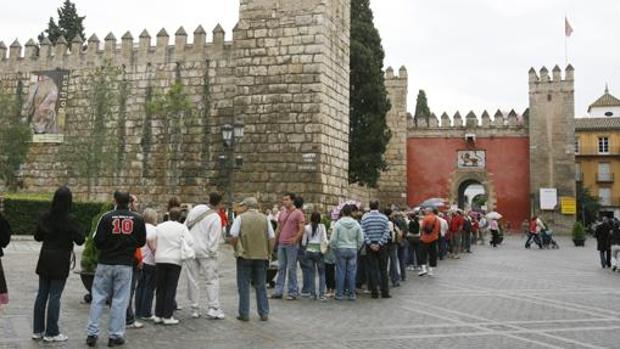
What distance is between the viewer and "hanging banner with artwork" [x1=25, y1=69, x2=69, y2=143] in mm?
25328

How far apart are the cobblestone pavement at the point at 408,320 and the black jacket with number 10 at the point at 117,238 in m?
0.82

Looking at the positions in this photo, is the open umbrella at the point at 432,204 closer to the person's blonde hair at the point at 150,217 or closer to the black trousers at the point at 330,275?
the black trousers at the point at 330,275

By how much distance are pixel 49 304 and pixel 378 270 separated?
5.50 metres

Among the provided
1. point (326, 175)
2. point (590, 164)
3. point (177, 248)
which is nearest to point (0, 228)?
point (177, 248)

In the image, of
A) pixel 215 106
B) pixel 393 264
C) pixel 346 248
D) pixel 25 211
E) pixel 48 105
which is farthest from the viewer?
pixel 48 105

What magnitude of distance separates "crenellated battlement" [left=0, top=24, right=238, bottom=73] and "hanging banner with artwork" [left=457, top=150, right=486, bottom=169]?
59.5ft

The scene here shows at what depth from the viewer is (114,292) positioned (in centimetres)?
616

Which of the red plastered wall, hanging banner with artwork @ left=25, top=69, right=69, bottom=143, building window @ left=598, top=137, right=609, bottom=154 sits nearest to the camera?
hanging banner with artwork @ left=25, top=69, right=69, bottom=143

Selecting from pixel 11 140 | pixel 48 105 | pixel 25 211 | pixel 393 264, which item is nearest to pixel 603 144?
pixel 48 105

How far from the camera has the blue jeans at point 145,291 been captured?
7.47 m

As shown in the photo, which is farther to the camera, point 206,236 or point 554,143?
point 554,143

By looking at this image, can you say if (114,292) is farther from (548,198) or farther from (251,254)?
(548,198)

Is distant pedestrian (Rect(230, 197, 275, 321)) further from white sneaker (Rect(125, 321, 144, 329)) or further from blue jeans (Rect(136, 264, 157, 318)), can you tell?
white sneaker (Rect(125, 321, 144, 329))

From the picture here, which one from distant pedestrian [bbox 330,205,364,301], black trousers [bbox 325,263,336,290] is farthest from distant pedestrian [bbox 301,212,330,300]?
black trousers [bbox 325,263,336,290]
